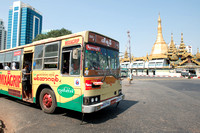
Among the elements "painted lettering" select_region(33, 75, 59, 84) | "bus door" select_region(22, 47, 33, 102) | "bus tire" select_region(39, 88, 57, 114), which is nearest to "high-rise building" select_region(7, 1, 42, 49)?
"bus door" select_region(22, 47, 33, 102)

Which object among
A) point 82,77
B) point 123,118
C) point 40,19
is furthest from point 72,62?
point 40,19

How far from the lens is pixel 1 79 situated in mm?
7891

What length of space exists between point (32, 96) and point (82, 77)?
3.09 m

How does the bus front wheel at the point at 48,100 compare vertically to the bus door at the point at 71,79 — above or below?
below

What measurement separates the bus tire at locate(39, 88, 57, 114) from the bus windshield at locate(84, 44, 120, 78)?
1.86 meters

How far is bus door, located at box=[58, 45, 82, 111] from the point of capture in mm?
4077

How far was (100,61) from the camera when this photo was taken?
4586 mm

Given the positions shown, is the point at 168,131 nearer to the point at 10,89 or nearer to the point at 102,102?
the point at 102,102

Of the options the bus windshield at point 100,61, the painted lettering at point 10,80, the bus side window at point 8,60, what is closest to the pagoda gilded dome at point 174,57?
the bus windshield at point 100,61

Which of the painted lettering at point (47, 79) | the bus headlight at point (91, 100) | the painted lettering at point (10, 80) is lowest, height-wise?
→ the bus headlight at point (91, 100)

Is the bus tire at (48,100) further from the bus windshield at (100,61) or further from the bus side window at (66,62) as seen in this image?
the bus windshield at (100,61)

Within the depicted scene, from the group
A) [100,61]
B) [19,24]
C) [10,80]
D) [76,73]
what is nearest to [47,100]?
[76,73]

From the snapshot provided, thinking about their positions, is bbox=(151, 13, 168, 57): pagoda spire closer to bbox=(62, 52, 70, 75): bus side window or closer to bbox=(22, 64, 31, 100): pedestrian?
bbox=(22, 64, 31, 100): pedestrian

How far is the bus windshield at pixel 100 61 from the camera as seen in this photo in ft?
13.6
